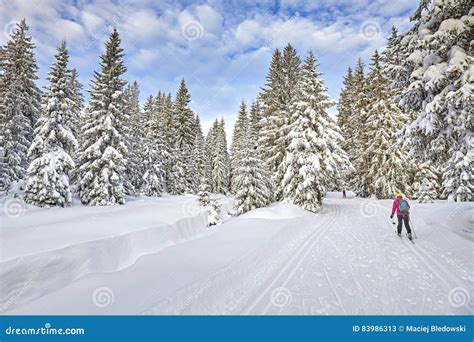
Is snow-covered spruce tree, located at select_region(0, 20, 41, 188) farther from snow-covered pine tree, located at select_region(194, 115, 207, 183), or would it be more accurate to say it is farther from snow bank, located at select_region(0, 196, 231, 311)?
snow-covered pine tree, located at select_region(194, 115, 207, 183)

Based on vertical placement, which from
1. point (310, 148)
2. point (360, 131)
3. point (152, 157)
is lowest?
point (310, 148)

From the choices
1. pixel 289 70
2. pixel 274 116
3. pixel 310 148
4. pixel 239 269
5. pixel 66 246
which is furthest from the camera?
pixel 289 70

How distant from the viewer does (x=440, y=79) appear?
912 cm

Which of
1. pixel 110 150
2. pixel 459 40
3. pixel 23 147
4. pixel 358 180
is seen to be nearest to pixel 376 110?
pixel 358 180

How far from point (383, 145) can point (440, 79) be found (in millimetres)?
18579

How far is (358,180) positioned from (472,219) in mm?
24855

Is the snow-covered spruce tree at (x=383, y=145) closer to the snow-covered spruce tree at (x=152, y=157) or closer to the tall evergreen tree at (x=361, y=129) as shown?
the tall evergreen tree at (x=361, y=129)

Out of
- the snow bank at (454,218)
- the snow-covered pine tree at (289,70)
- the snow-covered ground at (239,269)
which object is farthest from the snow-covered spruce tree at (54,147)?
the snow bank at (454,218)

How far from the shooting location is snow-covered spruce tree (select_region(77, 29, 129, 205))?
1936 cm

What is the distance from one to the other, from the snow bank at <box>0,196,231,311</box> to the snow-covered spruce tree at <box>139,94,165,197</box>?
1737 cm

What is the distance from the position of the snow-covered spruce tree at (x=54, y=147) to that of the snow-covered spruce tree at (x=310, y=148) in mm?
16206

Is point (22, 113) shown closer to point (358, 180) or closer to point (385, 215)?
point (385, 215)

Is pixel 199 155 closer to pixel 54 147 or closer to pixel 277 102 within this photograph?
pixel 277 102

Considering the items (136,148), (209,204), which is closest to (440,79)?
(209,204)
